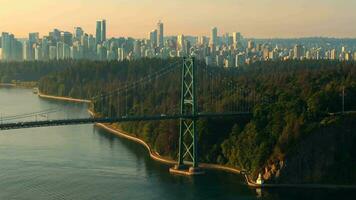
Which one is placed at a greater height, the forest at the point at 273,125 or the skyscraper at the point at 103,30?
the skyscraper at the point at 103,30

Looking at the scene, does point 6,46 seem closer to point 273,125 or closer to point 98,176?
point 273,125

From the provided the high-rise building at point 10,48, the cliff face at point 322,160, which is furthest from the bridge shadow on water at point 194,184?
the high-rise building at point 10,48

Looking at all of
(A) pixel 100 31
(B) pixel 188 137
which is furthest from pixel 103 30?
(B) pixel 188 137

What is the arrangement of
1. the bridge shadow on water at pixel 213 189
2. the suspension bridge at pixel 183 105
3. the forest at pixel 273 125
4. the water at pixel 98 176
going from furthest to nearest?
the suspension bridge at pixel 183 105 → the forest at pixel 273 125 → the bridge shadow on water at pixel 213 189 → the water at pixel 98 176

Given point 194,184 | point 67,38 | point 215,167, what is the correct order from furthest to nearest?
1. point 67,38
2. point 215,167
3. point 194,184

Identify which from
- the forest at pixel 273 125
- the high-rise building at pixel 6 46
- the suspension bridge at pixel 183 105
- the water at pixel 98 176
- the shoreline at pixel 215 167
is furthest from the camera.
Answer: the high-rise building at pixel 6 46

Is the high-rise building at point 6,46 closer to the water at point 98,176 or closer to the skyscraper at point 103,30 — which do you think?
the skyscraper at point 103,30

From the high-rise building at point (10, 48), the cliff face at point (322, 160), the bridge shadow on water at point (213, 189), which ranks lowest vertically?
the bridge shadow on water at point (213, 189)
